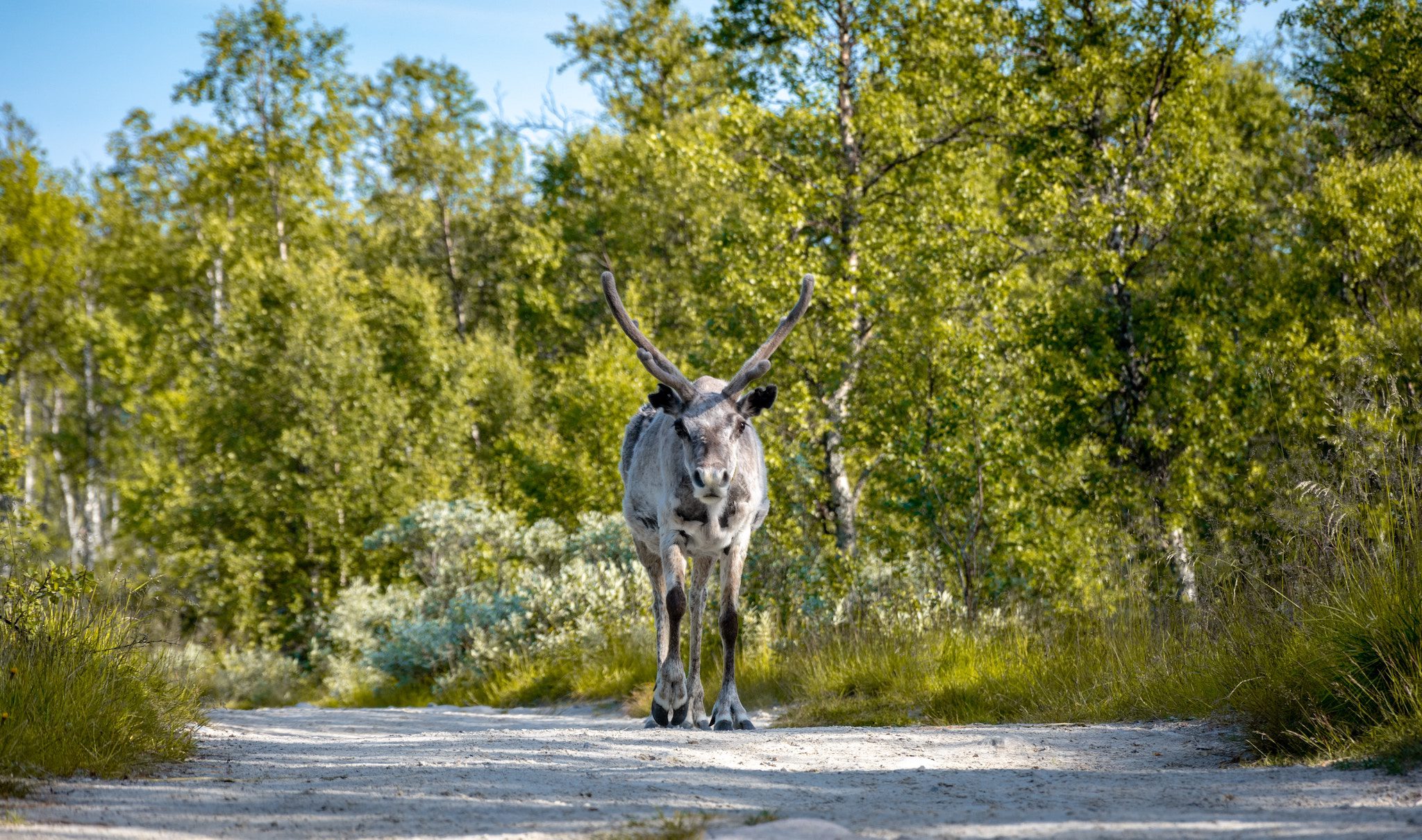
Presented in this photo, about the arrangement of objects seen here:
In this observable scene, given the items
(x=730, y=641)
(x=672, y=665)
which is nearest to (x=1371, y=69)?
(x=730, y=641)

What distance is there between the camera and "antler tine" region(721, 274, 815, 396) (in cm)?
913

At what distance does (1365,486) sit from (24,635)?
8.24m

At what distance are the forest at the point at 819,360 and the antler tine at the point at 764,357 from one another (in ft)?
9.38

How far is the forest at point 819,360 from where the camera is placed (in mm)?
8664

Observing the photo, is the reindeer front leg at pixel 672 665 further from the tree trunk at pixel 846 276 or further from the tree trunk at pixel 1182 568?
the tree trunk at pixel 846 276

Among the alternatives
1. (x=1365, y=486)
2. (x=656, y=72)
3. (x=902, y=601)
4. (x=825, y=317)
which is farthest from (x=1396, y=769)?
(x=656, y=72)

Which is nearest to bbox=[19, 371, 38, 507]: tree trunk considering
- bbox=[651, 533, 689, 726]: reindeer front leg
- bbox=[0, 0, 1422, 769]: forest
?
bbox=[0, 0, 1422, 769]: forest

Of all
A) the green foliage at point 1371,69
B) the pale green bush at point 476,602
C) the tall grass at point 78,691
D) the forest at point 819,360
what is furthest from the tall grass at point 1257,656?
the green foliage at point 1371,69

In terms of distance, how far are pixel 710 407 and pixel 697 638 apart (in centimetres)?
203

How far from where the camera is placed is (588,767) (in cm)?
628

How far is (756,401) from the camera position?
9.15 metres

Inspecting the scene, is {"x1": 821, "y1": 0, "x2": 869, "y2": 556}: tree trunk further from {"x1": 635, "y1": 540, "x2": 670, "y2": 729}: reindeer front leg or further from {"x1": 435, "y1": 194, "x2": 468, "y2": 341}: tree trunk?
{"x1": 435, "y1": 194, "x2": 468, "y2": 341}: tree trunk

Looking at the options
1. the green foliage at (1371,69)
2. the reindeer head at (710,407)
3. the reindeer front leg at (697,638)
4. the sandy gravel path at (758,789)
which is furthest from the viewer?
the green foliage at (1371,69)

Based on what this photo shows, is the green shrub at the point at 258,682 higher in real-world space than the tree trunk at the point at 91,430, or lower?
lower
